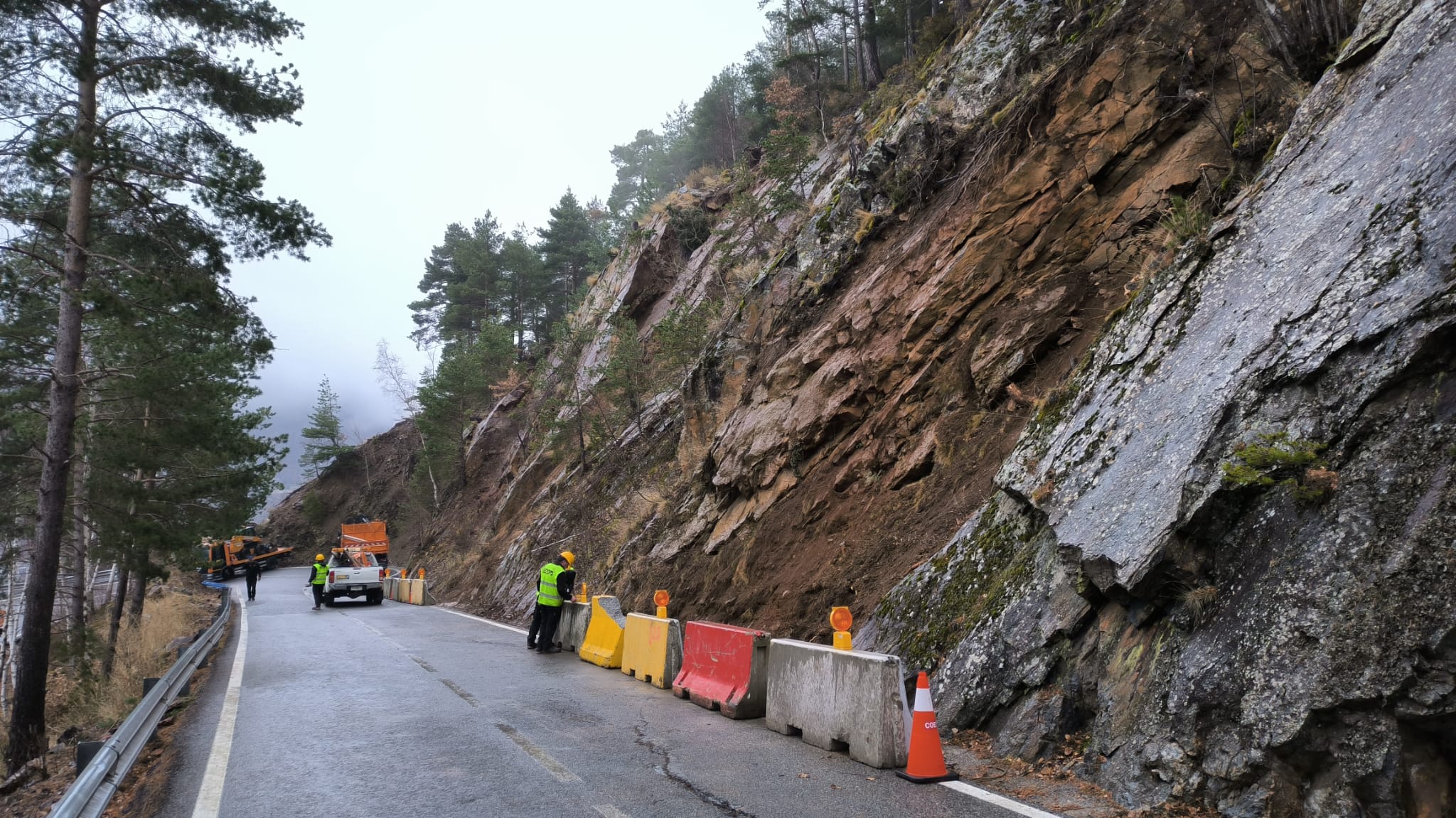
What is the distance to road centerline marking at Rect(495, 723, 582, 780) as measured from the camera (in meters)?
5.75

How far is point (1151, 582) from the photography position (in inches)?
210

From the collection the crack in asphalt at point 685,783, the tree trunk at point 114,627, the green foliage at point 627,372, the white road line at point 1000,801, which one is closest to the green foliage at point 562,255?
the green foliage at point 627,372

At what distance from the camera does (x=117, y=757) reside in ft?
18.4

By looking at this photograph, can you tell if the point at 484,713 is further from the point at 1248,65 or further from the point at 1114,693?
the point at 1248,65

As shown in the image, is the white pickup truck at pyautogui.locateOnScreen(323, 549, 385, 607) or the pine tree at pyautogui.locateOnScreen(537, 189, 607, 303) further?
the pine tree at pyautogui.locateOnScreen(537, 189, 607, 303)

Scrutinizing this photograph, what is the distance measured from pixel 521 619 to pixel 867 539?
1198cm

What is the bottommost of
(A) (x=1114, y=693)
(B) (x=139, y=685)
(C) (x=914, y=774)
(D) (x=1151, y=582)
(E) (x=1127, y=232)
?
(B) (x=139, y=685)

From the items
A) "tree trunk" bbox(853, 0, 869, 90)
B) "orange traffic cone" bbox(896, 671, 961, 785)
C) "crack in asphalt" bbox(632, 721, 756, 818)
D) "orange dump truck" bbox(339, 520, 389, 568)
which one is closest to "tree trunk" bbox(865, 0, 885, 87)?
"tree trunk" bbox(853, 0, 869, 90)

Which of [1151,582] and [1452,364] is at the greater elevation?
[1452,364]

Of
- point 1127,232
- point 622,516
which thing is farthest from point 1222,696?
point 622,516

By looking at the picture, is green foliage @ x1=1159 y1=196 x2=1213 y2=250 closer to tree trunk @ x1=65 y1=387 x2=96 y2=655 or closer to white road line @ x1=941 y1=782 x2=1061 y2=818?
white road line @ x1=941 y1=782 x2=1061 y2=818

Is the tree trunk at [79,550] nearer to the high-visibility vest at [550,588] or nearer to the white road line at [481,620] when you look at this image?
the white road line at [481,620]

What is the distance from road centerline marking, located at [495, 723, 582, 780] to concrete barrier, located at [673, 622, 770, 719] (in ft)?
6.98

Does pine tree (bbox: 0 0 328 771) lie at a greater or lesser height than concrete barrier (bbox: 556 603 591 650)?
greater
